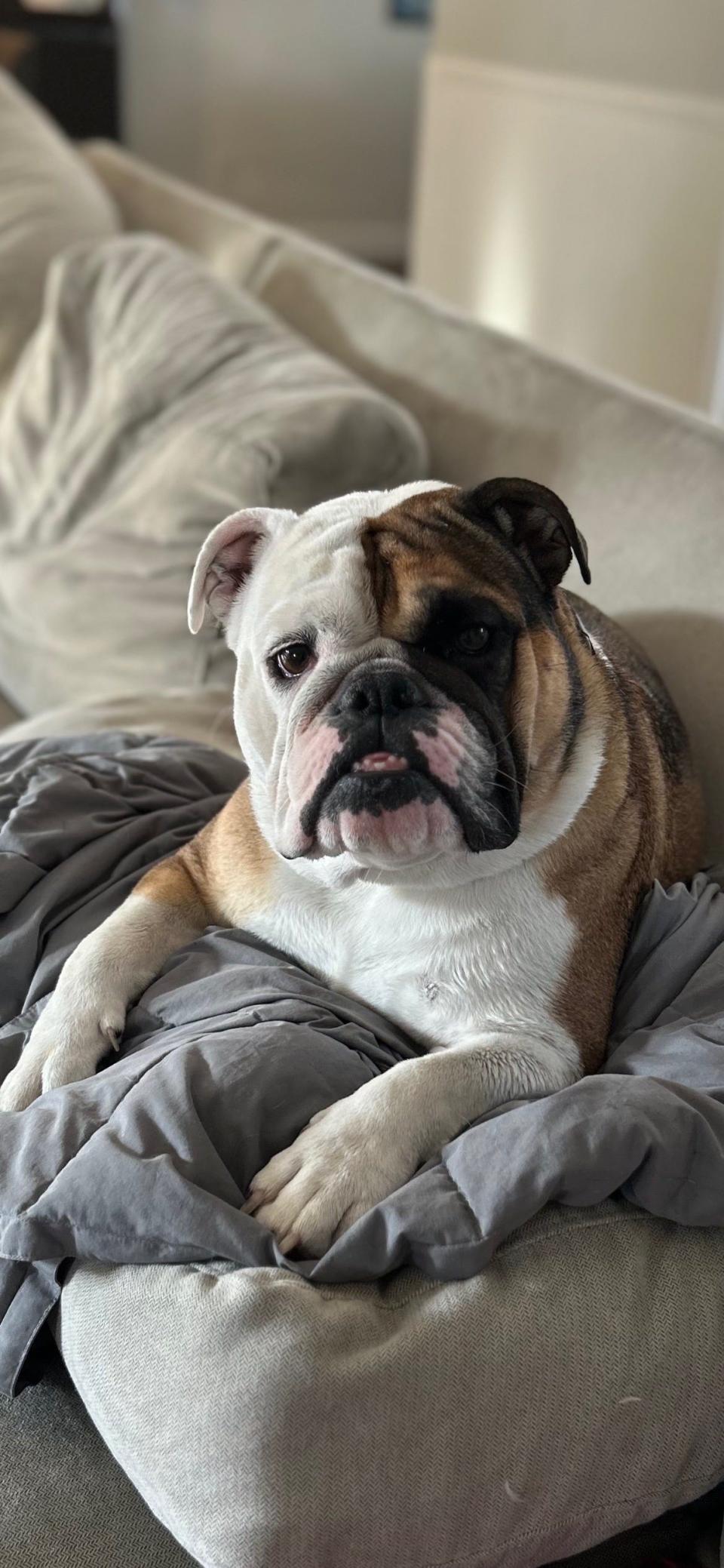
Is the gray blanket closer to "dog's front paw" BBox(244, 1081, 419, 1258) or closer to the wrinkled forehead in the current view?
"dog's front paw" BBox(244, 1081, 419, 1258)

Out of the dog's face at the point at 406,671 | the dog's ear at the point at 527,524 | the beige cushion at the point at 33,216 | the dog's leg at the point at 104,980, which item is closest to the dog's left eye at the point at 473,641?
the dog's face at the point at 406,671

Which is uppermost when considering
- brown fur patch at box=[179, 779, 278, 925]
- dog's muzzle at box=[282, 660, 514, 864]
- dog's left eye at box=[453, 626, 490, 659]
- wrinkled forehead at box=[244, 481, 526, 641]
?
wrinkled forehead at box=[244, 481, 526, 641]

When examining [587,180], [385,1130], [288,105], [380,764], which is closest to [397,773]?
[380,764]

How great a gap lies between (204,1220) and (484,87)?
4.72 metres

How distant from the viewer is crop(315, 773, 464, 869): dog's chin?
1.14 meters

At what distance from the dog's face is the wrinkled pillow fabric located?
76 centimetres

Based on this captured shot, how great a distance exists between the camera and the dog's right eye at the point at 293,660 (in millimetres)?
1249

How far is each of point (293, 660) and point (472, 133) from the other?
4343 mm

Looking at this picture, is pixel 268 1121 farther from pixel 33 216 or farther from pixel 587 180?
pixel 587 180

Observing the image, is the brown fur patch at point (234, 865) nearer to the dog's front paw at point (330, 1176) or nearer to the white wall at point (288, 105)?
the dog's front paw at point (330, 1176)

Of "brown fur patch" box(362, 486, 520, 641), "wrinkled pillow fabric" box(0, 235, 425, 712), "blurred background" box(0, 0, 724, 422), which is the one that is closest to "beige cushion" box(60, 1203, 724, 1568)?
"brown fur patch" box(362, 486, 520, 641)

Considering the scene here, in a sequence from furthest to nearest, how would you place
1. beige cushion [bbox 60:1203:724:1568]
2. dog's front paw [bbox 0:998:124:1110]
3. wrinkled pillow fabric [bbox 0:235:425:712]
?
wrinkled pillow fabric [bbox 0:235:425:712] → dog's front paw [bbox 0:998:124:1110] → beige cushion [bbox 60:1203:724:1568]

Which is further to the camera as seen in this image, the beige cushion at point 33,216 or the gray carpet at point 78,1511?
A: the beige cushion at point 33,216

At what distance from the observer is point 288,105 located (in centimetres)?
704
